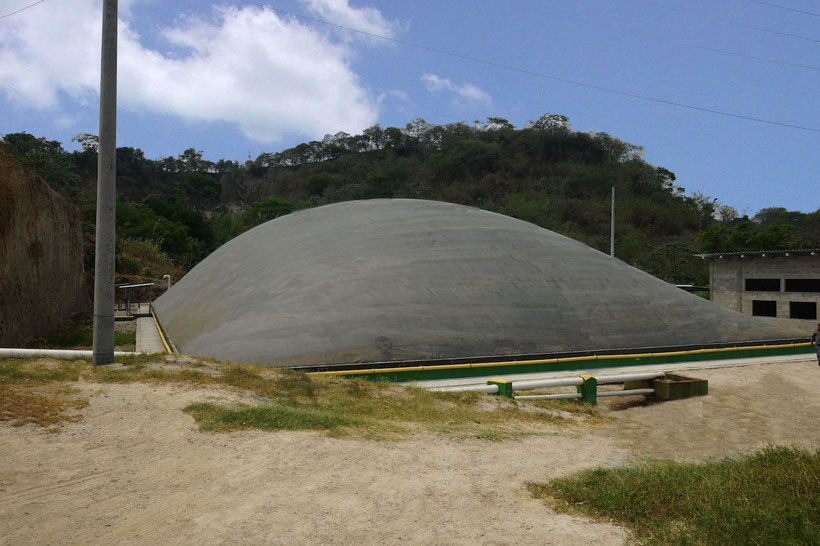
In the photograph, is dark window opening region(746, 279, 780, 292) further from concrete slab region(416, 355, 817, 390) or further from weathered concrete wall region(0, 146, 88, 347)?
weathered concrete wall region(0, 146, 88, 347)

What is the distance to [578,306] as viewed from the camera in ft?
53.3

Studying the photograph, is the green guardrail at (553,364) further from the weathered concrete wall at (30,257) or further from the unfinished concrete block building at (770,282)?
the unfinished concrete block building at (770,282)

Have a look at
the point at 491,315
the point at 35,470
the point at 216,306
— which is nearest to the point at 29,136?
the point at 216,306

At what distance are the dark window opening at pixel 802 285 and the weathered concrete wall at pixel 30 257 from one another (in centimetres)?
3209

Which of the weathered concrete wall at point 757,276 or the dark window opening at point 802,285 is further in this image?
the weathered concrete wall at point 757,276

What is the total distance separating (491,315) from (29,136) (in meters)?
77.8

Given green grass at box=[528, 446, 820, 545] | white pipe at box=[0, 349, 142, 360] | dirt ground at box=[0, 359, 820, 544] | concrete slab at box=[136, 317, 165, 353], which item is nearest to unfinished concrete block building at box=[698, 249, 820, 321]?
dirt ground at box=[0, 359, 820, 544]

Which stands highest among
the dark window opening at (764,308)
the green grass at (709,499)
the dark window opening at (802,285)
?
the dark window opening at (802,285)

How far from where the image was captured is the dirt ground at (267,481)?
164 inches

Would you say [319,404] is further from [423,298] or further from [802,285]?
[802,285]

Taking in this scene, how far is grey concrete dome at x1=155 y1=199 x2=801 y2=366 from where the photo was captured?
13.4 meters

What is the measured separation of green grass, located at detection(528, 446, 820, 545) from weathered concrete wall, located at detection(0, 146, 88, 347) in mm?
15413

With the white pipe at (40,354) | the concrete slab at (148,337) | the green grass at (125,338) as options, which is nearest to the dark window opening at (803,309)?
the concrete slab at (148,337)

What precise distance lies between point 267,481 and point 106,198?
6.80 metres
